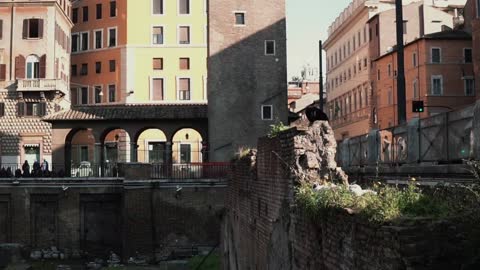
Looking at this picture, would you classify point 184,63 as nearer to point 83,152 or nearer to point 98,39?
point 98,39

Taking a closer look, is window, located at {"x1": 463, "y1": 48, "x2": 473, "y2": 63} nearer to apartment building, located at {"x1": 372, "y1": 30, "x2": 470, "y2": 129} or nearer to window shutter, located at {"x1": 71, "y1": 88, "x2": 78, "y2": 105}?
apartment building, located at {"x1": 372, "y1": 30, "x2": 470, "y2": 129}

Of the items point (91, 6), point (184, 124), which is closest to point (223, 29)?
point (184, 124)

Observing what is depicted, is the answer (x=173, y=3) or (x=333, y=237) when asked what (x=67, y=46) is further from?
(x=333, y=237)

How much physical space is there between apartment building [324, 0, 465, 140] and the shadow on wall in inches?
974

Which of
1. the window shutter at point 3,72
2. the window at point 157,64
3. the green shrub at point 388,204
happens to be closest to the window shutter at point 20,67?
the window shutter at point 3,72

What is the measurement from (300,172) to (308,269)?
1.59 m

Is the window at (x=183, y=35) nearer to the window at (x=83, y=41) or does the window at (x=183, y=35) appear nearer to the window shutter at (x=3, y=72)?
the window at (x=83, y=41)

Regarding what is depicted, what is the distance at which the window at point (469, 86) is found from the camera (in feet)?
170

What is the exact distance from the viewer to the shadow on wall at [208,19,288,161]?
38.2 meters

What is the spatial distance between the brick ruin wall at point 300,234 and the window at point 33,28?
130ft

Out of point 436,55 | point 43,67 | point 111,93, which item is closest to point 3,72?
point 43,67

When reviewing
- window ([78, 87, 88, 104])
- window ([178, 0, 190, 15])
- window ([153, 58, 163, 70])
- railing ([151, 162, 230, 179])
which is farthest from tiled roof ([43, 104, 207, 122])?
window ([78, 87, 88, 104])

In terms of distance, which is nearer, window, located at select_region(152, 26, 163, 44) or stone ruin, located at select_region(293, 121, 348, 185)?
stone ruin, located at select_region(293, 121, 348, 185)

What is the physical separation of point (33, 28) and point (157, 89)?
479 inches
